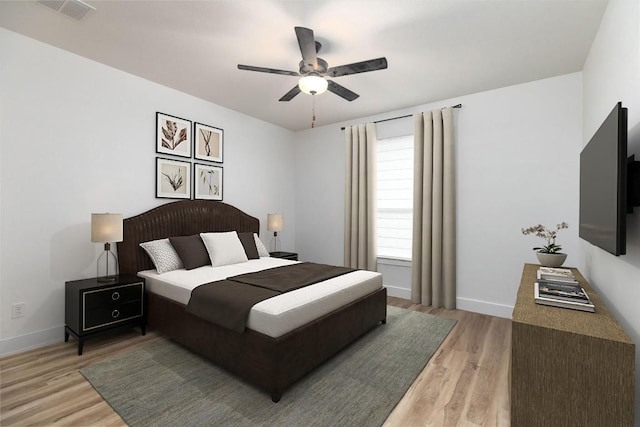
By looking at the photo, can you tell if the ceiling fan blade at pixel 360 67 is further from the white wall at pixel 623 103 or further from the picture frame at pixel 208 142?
the picture frame at pixel 208 142

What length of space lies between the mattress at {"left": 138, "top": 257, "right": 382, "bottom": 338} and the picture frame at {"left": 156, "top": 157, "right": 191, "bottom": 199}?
959mm

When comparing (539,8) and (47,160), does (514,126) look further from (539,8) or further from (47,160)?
(47,160)

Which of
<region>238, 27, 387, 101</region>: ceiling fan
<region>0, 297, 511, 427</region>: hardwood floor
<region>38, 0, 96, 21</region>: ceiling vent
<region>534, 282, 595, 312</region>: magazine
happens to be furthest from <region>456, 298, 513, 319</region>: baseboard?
<region>38, 0, 96, 21</region>: ceiling vent

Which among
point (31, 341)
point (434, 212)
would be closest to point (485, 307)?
point (434, 212)

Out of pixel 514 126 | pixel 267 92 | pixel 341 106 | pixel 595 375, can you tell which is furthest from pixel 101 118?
pixel 514 126

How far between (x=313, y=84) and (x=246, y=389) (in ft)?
7.71

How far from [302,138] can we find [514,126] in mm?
3211

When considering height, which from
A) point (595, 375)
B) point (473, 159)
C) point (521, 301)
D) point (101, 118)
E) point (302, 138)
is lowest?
point (595, 375)

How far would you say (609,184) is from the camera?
151cm

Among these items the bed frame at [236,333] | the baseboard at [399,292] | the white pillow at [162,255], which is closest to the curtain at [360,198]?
the baseboard at [399,292]

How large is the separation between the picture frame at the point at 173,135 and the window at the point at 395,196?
2666 mm

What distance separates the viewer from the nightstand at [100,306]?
2.49 metres

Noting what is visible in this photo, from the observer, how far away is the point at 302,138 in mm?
5316

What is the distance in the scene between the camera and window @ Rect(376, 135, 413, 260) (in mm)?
4230
